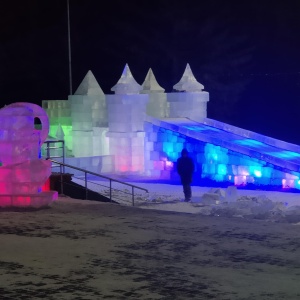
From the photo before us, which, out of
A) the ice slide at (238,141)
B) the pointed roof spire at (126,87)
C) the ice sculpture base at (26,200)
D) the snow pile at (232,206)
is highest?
the pointed roof spire at (126,87)

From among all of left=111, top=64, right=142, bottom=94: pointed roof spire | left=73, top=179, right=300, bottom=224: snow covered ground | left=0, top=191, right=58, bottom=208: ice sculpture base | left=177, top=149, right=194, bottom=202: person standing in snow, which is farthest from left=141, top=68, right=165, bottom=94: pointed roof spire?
left=0, top=191, right=58, bottom=208: ice sculpture base

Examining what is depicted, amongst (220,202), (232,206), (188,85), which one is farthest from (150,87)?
(232,206)

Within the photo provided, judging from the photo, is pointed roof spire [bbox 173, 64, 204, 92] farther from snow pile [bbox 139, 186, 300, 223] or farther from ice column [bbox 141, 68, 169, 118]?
snow pile [bbox 139, 186, 300, 223]

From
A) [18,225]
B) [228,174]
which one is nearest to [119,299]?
[18,225]

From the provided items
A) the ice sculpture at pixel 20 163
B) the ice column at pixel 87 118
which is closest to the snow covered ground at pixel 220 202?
the ice sculpture at pixel 20 163

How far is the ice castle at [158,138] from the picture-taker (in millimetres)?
18125

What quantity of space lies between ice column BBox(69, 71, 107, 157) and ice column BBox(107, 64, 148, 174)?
1070mm

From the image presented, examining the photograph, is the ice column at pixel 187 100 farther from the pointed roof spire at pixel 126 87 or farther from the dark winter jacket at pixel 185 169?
the dark winter jacket at pixel 185 169

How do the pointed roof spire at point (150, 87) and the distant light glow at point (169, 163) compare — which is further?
the pointed roof spire at point (150, 87)

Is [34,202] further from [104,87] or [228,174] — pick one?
[104,87]

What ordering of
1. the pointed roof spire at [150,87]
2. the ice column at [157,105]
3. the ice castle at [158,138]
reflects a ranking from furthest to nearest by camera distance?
the pointed roof spire at [150,87] → the ice column at [157,105] → the ice castle at [158,138]

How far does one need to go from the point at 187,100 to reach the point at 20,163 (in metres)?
14.2

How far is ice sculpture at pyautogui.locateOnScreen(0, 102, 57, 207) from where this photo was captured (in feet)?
30.9

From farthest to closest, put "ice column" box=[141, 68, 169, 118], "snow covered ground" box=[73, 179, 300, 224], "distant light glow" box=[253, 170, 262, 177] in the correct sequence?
"ice column" box=[141, 68, 169, 118], "distant light glow" box=[253, 170, 262, 177], "snow covered ground" box=[73, 179, 300, 224]
